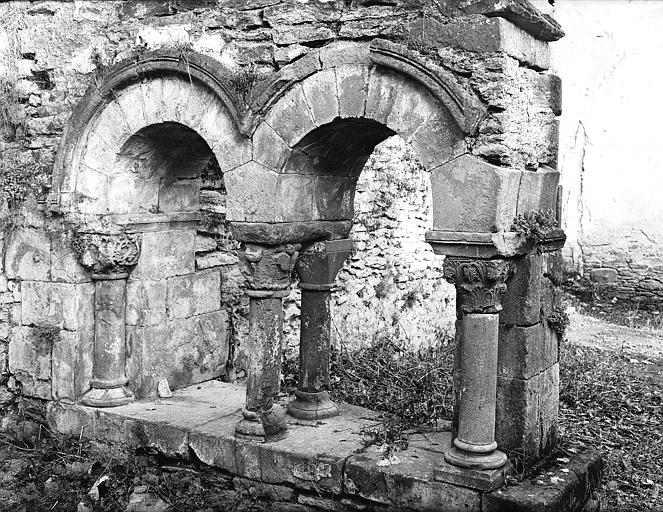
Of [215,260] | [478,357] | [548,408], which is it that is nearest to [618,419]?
[548,408]

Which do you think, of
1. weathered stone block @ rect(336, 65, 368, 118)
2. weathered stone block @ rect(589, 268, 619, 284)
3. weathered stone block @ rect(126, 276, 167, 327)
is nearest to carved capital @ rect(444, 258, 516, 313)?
weathered stone block @ rect(336, 65, 368, 118)

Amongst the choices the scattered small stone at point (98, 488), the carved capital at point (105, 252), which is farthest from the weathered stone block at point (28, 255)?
the scattered small stone at point (98, 488)

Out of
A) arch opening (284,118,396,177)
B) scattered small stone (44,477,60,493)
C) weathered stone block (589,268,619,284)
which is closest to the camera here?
arch opening (284,118,396,177)

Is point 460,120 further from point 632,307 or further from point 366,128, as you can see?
point 632,307

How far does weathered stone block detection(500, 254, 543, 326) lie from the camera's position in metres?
4.92

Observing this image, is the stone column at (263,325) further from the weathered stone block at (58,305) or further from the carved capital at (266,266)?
the weathered stone block at (58,305)

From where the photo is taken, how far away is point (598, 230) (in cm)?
1317

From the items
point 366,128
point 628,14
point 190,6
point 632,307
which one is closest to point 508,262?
point 366,128

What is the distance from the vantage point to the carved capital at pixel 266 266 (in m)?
5.46

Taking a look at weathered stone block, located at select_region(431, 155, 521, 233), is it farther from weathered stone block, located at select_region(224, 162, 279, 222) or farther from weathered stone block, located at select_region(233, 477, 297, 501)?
weathered stone block, located at select_region(233, 477, 297, 501)

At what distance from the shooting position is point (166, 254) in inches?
266

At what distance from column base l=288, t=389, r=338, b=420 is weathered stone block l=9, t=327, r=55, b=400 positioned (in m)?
2.17

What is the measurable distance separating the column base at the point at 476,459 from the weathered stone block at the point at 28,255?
3.81m

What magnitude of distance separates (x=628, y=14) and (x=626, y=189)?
299 cm
